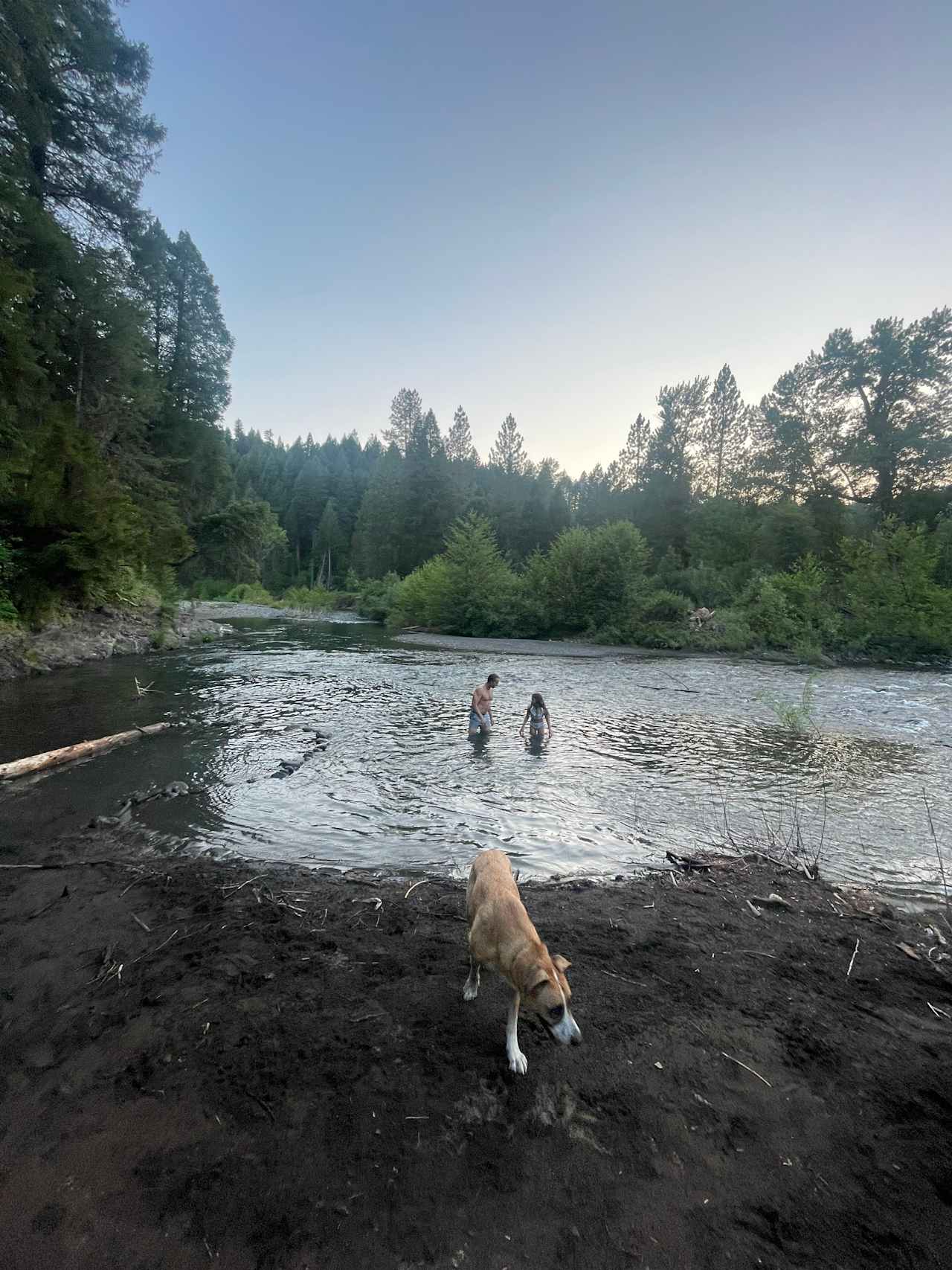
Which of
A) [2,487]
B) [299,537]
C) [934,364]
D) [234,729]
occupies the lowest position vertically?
[234,729]

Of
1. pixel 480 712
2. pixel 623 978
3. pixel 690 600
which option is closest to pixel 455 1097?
pixel 623 978

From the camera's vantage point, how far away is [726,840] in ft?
25.2

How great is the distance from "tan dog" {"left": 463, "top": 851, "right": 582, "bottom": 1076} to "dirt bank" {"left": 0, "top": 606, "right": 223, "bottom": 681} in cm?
1971

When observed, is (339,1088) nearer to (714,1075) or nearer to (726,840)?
(714,1075)

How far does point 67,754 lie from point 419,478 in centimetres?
6922

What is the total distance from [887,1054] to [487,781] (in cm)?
717

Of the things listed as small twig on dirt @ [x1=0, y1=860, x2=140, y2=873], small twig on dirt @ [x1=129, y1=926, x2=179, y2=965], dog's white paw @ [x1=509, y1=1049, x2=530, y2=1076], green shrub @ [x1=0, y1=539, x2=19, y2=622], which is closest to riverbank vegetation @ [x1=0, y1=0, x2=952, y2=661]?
green shrub @ [x1=0, y1=539, x2=19, y2=622]

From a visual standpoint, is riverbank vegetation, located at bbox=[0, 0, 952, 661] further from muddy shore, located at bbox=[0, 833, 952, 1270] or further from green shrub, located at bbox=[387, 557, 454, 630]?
muddy shore, located at bbox=[0, 833, 952, 1270]

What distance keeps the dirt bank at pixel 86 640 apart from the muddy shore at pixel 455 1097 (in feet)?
57.0

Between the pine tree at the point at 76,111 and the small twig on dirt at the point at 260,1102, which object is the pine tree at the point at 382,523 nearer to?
the pine tree at the point at 76,111

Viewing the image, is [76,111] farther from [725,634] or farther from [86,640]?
[725,634]

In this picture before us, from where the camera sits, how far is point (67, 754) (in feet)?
34.2

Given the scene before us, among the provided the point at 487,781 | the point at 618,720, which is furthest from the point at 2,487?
the point at 618,720

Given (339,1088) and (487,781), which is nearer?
(339,1088)
